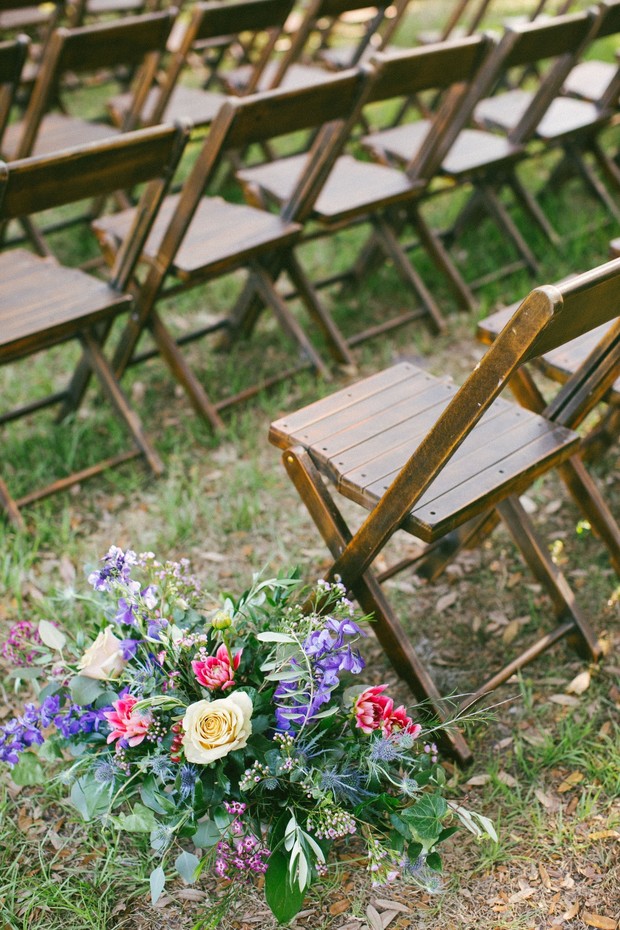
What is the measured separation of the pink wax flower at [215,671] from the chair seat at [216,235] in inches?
64.3

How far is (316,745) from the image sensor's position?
6.55ft

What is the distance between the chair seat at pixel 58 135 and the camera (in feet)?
13.9

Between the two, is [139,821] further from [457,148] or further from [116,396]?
[457,148]

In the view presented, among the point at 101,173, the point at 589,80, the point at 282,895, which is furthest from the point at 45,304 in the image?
the point at 589,80

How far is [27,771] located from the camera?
2139 mm

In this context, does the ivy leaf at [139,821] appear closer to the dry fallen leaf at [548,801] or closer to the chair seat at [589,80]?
the dry fallen leaf at [548,801]

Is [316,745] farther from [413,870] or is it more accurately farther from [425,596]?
[425,596]

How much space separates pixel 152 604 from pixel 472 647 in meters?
1.05

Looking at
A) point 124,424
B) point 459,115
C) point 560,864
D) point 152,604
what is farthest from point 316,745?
point 459,115

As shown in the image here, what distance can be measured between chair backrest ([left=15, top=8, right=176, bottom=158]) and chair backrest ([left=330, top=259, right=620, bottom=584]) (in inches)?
99.7

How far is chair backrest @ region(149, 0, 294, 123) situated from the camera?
A: 3904 mm

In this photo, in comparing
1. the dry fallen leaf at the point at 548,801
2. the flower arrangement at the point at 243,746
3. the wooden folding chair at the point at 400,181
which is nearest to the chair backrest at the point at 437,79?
the wooden folding chair at the point at 400,181

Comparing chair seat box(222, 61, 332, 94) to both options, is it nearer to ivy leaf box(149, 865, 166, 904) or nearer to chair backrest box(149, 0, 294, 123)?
chair backrest box(149, 0, 294, 123)

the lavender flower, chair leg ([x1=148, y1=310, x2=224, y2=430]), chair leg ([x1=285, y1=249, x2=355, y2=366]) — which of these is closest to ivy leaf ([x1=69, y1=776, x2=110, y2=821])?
the lavender flower
